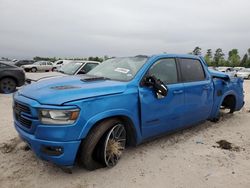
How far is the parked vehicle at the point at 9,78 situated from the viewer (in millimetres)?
10289

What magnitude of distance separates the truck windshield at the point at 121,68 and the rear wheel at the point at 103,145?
0.85 metres

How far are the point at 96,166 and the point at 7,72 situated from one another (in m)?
8.36

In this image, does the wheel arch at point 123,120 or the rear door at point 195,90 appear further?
the rear door at point 195,90

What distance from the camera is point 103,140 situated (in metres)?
3.44

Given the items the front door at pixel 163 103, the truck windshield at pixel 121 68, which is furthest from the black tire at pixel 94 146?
the truck windshield at pixel 121 68

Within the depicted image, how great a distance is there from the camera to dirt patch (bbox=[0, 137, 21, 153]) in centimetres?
414

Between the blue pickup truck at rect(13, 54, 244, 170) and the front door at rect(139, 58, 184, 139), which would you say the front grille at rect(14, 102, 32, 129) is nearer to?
the blue pickup truck at rect(13, 54, 244, 170)

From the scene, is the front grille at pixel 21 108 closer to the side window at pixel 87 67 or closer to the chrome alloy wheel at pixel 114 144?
the chrome alloy wheel at pixel 114 144

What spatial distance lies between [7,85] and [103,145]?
8.38 m

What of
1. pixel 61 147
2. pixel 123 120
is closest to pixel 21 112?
pixel 61 147

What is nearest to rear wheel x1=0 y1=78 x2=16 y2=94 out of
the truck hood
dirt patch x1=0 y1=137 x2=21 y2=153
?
dirt patch x1=0 y1=137 x2=21 y2=153

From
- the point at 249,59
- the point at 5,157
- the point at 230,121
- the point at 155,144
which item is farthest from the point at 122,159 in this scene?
the point at 249,59

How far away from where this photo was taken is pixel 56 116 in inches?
119

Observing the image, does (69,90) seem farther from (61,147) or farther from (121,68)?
(121,68)
